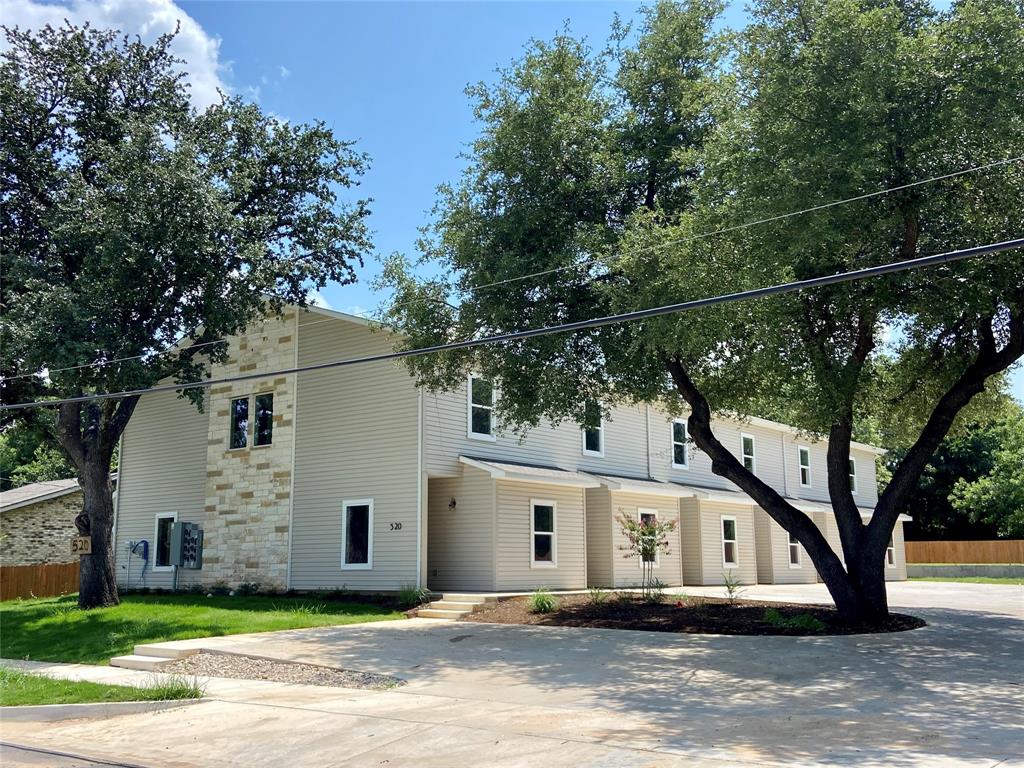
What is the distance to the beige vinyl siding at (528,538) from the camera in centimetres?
2036

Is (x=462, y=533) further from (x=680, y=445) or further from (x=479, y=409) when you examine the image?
(x=680, y=445)

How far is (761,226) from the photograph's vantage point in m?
12.3

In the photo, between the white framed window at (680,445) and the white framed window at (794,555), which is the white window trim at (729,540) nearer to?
the white framed window at (680,445)

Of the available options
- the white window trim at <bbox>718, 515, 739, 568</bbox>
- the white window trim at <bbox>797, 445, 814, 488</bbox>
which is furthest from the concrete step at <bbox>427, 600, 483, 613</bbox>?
the white window trim at <bbox>797, 445, 814, 488</bbox>

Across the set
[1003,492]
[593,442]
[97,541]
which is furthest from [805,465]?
[97,541]

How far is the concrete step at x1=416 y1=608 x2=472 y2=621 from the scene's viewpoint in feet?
58.2

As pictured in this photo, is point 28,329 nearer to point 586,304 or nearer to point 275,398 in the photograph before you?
point 275,398

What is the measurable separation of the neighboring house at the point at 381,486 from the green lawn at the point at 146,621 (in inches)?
71.6

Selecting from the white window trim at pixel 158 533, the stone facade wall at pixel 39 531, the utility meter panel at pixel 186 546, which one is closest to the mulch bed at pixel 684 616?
the utility meter panel at pixel 186 546

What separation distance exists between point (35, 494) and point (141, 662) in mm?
22849

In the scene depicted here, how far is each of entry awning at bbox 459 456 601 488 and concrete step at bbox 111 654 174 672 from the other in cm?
819

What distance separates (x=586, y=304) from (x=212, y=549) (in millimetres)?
13565

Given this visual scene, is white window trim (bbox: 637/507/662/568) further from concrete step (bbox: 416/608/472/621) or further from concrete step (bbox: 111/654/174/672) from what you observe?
concrete step (bbox: 111/654/174/672)

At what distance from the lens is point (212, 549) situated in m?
23.5
